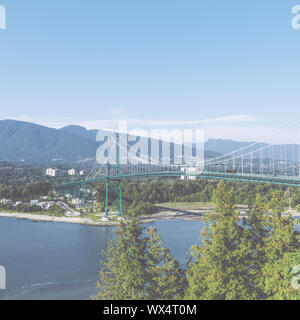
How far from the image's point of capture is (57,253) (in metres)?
6.84

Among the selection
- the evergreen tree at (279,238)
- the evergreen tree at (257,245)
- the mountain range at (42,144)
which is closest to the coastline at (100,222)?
the evergreen tree at (257,245)

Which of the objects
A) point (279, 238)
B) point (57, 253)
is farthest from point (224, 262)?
point (57, 253)

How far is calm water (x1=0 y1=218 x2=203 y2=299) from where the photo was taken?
475 cm

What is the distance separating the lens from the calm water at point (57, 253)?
4.75 metres

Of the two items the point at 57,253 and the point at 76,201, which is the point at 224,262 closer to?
the point at 57,253

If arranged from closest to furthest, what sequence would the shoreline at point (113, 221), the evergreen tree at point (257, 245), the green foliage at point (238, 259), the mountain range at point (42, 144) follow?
the green foliage at point (238, 259) → the evergreen tree at point (257, 245) → the shoreline at point (113, 221) → the mountain range at point (42, 144)

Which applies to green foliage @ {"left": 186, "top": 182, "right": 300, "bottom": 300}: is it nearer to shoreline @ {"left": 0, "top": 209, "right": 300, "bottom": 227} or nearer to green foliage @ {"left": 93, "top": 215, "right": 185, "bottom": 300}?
green foliage @ {"left": 93, "top": 215, "right": 185, "bottom": 300}

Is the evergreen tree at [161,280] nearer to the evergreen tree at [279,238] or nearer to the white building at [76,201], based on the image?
the evergreen tree at [279,238]

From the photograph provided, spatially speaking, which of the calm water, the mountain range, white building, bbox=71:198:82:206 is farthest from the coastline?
the mountain range

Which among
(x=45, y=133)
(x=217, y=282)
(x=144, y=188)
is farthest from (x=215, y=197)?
(x=45, y=133)

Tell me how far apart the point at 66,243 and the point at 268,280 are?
6176 mm

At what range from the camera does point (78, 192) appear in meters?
15.5
